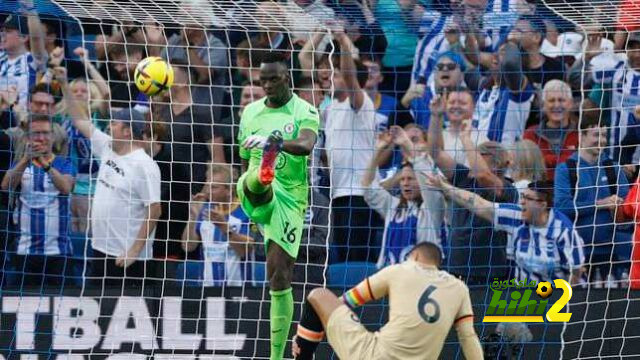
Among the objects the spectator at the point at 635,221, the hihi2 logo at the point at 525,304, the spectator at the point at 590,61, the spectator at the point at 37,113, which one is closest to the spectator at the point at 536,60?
the spectator at the point at 590,61

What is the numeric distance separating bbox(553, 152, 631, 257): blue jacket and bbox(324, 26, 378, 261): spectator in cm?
181

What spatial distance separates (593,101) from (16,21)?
575cm

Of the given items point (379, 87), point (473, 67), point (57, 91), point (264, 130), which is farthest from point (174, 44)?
point (264, 130)

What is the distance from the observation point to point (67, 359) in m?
10.9

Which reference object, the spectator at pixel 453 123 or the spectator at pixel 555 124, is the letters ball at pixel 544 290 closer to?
the spectator at pixel 453 123

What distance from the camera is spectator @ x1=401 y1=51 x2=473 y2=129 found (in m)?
12.9

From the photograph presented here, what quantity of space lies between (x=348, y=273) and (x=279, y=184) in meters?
2.48

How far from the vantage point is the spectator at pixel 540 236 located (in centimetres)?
1188

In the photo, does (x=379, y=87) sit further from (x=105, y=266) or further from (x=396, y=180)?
(x=105, y=266)

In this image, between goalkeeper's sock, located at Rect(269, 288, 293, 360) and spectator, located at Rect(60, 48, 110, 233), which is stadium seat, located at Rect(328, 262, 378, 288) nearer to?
goalkeeper's sock, located at Rect(269, 288, 293, 360)

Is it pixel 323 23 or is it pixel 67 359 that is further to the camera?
pixel 323 23

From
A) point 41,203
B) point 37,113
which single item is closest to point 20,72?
point 37,113

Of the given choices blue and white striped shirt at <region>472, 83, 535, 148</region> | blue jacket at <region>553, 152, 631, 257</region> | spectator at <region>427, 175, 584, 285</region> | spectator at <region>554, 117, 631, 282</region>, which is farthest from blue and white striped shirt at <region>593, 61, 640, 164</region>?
spectator at <region>427, 175, 584, 285</region>

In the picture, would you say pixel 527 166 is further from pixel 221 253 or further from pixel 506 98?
pixel 221 253
